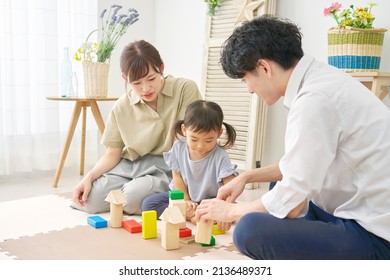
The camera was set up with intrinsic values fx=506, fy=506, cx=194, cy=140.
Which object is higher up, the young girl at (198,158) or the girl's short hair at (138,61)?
the girl's short hair at (138,61)

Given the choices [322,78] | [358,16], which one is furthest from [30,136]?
[322,78]

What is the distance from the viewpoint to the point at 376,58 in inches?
98.6

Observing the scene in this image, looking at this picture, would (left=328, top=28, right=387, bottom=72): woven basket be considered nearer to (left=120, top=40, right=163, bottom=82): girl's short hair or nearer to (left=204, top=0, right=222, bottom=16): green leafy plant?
(left=120, top=40, right=163, bottom=82): girl's short hair

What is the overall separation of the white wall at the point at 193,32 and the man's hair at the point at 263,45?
1.54 metres

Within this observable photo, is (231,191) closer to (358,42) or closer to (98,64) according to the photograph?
(358,42)

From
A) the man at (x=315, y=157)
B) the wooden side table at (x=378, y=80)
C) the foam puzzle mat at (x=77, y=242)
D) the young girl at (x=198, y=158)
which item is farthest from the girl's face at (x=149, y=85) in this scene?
the wooden side table at (x=378, y=80)

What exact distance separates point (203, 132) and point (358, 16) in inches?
41.7

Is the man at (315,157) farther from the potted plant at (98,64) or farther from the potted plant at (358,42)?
the potted plant at (98,64)

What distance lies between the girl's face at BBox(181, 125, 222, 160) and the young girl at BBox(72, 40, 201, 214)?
0.30 m

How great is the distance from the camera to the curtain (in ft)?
10.7

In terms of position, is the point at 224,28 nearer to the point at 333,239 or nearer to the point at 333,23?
the point at 333,23

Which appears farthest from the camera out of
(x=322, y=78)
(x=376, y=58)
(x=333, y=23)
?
(x=333, y=23)

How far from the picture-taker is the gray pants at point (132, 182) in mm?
2355

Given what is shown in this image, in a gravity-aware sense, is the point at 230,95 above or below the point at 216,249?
above
